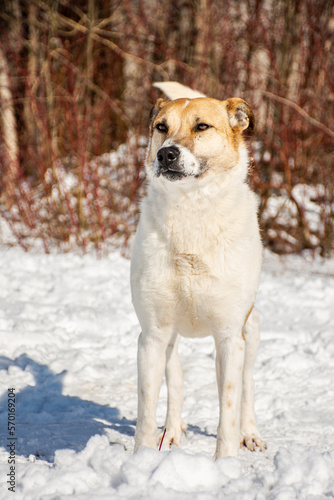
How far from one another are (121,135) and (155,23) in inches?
89.5

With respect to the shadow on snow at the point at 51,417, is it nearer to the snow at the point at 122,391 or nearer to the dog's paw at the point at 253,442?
the snow at the point at 122,391

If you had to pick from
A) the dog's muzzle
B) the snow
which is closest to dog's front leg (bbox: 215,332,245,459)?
the snow

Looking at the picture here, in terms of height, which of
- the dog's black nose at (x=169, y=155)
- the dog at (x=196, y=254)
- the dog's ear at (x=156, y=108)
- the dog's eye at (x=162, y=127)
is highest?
the dog's ear at (x=156, y=108)

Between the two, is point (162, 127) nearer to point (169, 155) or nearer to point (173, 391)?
point (169, 155)

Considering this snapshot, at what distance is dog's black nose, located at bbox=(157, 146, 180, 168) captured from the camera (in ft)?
8.50

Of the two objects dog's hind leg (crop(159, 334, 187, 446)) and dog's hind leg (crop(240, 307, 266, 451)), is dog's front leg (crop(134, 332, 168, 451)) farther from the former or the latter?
dog's hind leg (crop(240, 307, 266, 451))

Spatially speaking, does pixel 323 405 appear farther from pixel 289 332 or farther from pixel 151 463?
pixel 151 463

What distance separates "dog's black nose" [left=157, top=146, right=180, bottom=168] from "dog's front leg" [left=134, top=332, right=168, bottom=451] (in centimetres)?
85

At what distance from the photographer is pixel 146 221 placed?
282 cm

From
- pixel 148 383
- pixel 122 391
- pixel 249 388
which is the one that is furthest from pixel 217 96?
pixel 148 383

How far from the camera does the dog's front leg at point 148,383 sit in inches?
104

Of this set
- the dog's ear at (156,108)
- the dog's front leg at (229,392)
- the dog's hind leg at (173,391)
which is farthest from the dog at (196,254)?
the dog's hind leg at (173,391)

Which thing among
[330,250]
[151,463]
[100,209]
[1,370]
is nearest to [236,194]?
[151,463]

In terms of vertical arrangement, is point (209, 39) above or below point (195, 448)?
above
